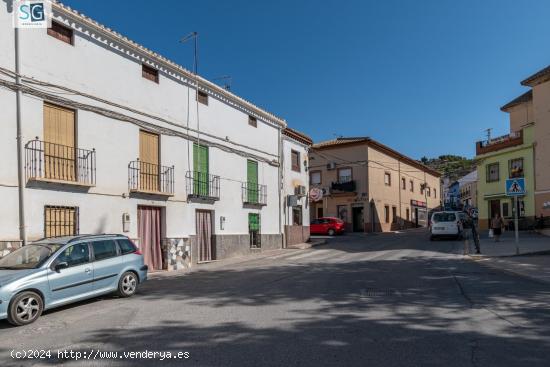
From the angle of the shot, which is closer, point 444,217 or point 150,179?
point 150,179

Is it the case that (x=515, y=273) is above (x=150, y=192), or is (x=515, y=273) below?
below

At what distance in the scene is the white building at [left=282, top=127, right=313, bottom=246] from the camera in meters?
25.1

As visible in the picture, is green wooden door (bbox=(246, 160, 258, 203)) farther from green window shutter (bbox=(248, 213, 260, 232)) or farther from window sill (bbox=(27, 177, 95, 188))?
window sill (bbox=(27, 177, 95, 188))

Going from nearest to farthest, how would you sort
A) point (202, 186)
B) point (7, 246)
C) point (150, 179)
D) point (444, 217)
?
point (7, 246), point (150, 179), point (202, 186), point (444, 217)

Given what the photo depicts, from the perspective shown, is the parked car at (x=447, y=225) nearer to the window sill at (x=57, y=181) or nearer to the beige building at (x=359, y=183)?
the beige building at (x=359, y=183)

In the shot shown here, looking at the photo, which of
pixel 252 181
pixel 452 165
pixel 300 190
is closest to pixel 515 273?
pixel 252 181

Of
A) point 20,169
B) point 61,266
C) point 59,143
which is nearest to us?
point 61,266

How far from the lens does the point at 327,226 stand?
35.6m

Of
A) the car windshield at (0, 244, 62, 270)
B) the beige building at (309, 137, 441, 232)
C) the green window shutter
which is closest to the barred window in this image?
the car windshield at (0, 244, 62, 270)

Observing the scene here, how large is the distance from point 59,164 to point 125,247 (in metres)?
3.58

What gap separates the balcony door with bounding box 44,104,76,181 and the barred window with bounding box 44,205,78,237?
0.81 m

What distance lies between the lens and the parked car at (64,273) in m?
7.71

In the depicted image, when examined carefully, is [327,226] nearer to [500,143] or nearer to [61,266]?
[500,143]

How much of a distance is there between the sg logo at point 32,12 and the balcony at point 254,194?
11.1m
